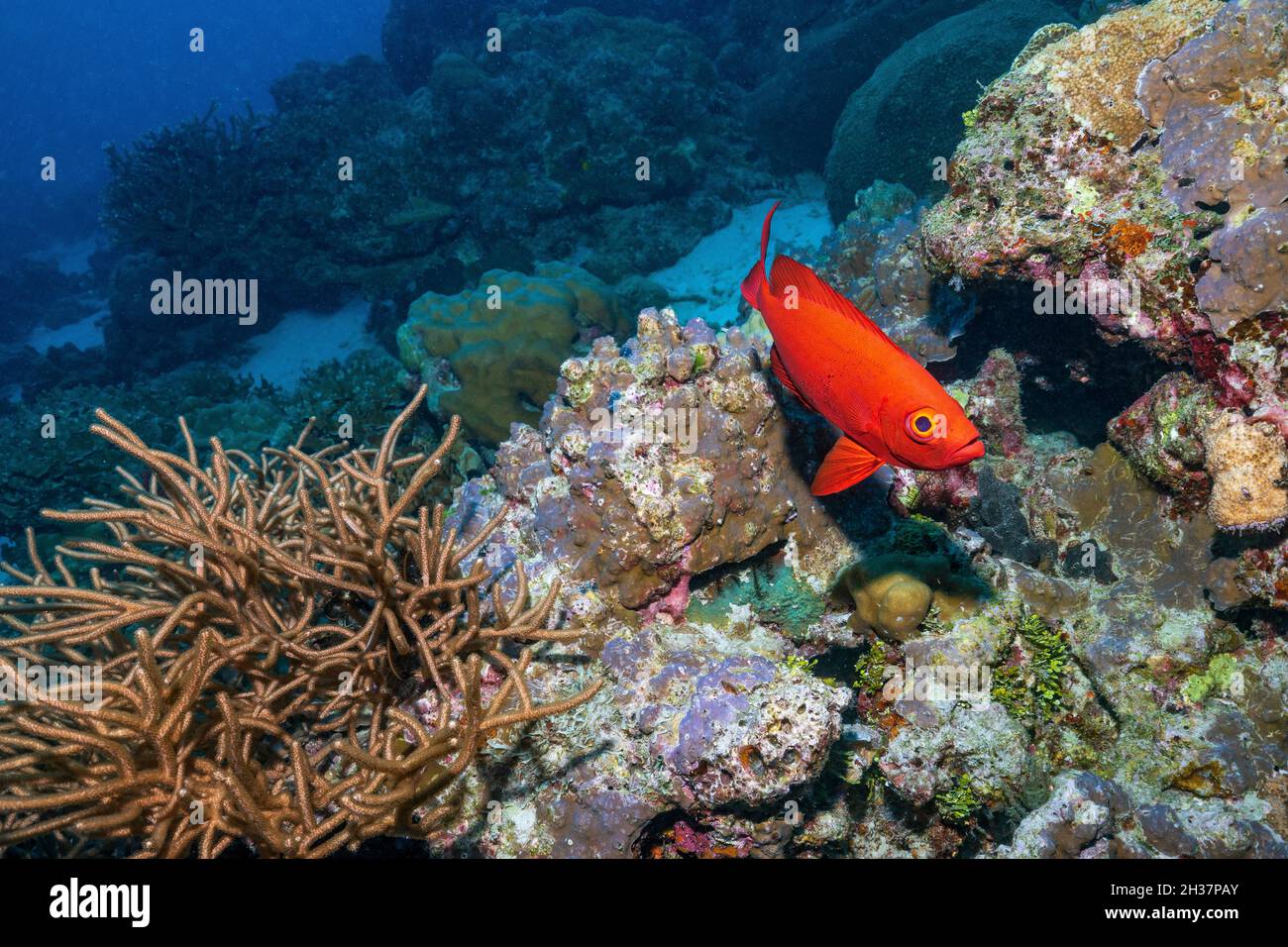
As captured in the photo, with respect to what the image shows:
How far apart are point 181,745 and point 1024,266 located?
16.9 feet

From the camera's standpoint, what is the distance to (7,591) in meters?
2.72

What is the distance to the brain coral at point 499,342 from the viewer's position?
7.15 m

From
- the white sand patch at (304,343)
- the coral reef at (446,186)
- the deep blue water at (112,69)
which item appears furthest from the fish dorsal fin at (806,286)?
the deep blue water at (112,69)

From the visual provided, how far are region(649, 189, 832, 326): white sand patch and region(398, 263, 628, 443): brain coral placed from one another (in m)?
2.55

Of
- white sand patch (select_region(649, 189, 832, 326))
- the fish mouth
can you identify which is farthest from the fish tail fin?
white sand patch (select_region(649, 189, 832, 326))

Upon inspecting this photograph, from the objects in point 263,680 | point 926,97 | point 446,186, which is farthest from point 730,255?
point 263,680

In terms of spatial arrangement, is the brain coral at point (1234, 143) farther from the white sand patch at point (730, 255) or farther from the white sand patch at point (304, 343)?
the white sand patch at point (304, 343)

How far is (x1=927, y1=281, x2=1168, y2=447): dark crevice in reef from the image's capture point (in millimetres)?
4410

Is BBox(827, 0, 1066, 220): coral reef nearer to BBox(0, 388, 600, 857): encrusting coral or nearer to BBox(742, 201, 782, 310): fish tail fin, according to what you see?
BBox(742, 201, 782, 310): fish tail fin

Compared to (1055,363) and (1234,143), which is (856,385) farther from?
(1055,363)

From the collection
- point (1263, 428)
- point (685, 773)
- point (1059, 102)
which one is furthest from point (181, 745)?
point (1059, 102)

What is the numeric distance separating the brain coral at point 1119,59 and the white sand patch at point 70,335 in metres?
21.8

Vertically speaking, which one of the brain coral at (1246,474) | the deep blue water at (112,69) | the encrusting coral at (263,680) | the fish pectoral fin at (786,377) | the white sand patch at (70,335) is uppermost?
Result: the deep blue water at (112,69)
